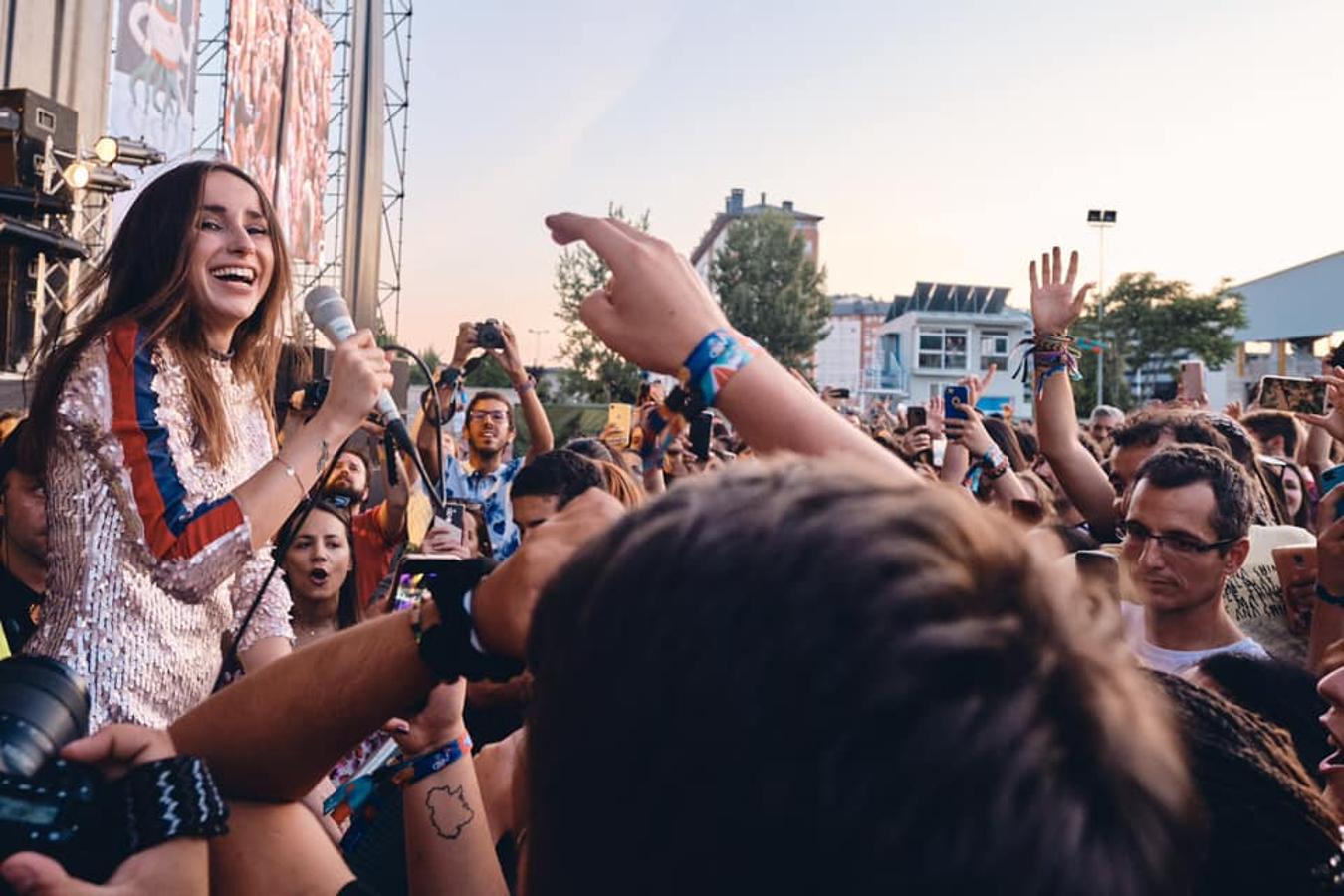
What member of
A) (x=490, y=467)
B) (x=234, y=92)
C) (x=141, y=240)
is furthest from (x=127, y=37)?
(x=141, y=240)

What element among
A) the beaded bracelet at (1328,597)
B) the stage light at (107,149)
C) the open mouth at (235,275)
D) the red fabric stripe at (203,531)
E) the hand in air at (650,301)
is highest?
the stage light at (107,149)

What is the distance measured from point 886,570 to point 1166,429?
156 inches

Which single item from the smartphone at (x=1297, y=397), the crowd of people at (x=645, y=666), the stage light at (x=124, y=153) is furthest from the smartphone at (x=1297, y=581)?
the stage light at (x=124, y=153)

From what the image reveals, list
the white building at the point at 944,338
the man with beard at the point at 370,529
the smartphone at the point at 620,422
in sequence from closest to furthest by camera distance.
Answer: the man with beard at the point at 370,529, the smartphone at the point at 620,422, the white building at the point at 944,338

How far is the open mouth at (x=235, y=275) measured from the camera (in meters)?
2.17

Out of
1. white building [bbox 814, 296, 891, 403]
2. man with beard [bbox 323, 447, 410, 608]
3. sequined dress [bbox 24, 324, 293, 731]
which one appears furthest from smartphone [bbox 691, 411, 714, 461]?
white building [bbox 814, 296, 891, 403]

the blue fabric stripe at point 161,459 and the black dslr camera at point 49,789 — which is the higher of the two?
the blue fabric stripe at point 161,459

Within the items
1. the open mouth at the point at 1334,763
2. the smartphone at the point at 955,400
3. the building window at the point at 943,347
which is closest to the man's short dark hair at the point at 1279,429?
the smartphone at the point at 955,400

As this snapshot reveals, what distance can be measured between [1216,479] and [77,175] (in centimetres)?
1126

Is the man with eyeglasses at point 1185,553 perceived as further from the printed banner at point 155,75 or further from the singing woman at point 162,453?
the printed banner at point 155,75

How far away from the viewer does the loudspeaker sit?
10.1 meters

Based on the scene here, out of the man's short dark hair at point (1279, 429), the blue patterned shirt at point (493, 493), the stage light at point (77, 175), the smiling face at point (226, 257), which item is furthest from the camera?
the stage light at point (77, 175)

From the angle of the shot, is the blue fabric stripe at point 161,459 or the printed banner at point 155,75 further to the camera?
the printed banner at point 155,75

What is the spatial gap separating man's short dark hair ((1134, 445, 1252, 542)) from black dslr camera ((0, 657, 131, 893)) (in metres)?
2.90
